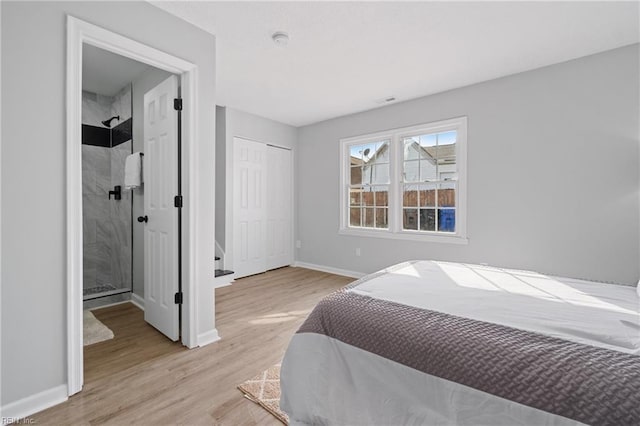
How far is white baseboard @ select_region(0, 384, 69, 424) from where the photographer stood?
153 centimetres

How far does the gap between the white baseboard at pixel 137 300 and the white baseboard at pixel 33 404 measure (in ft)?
5.25

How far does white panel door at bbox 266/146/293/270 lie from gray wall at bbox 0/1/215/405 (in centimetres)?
333

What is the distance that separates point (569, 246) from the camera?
9.59 ft

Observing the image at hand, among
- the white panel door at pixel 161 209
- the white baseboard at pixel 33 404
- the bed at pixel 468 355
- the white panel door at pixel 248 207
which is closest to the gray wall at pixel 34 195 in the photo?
the white baseboard at pixel 33 404

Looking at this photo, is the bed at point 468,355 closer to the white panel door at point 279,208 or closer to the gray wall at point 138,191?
the gray wall at point 138,191

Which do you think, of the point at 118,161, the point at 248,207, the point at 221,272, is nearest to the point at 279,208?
the point at 248,207

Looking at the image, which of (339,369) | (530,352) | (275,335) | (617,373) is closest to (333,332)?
(339,369)

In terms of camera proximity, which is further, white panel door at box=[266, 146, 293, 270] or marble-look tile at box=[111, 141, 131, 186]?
white panel door at box=[266, 146, 293, 270]

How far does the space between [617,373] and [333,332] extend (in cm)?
99

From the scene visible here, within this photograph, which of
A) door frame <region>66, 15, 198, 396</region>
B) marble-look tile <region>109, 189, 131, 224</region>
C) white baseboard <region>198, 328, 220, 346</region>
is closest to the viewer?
door frame <region>66, 15, 198, 396</region>

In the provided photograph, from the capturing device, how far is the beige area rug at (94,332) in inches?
96.9

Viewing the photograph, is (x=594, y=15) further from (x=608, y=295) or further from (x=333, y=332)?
(x=333, y=332)

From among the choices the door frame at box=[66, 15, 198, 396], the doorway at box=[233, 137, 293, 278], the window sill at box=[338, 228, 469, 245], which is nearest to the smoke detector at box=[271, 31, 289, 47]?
the door frame at box=[66, 15, 198, 396]

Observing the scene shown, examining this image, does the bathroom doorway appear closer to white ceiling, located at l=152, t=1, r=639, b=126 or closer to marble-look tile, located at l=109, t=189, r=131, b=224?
marble-look tile, located at l=109, t=189, r=131, b=224
